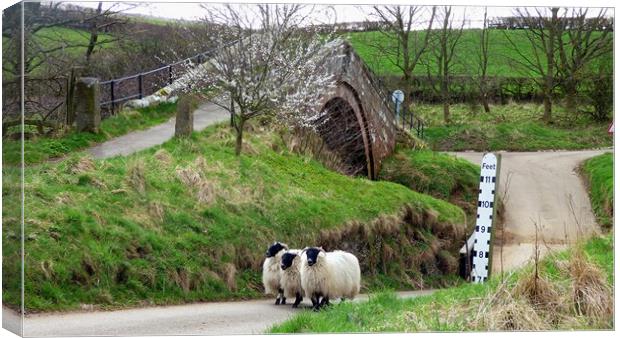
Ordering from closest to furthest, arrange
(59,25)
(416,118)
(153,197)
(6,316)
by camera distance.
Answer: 1. (6,316)
2. (59,25)
3. (153,197)
4. (416,118)

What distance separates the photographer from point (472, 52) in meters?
16.5

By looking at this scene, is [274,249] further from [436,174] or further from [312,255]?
[436,174]

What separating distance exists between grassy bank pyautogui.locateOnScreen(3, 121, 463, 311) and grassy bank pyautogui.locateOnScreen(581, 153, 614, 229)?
66.9 inches

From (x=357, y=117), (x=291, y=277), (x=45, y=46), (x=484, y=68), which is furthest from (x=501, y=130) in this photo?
(x=45, y=46)

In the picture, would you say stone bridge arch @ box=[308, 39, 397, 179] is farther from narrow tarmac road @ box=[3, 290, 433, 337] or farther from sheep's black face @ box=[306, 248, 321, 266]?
narrow tarmac road @ box=[3, 290, 433, 337]

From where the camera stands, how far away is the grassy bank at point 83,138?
13.9 meters

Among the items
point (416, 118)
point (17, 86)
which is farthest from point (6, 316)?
point (416, 118)

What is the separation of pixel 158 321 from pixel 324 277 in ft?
7.19

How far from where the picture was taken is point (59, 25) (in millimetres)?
14719

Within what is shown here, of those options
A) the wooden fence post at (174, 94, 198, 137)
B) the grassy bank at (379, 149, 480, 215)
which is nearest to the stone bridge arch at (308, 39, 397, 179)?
the grassy bank at (379, 149, 480, 215)

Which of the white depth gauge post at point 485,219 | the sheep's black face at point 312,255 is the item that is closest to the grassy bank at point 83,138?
the sheep's black face at point 312,255

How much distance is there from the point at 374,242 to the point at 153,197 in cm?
265

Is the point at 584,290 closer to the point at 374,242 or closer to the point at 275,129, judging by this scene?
the point at 374,242

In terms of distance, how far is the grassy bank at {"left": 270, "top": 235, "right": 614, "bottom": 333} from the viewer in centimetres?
1360
